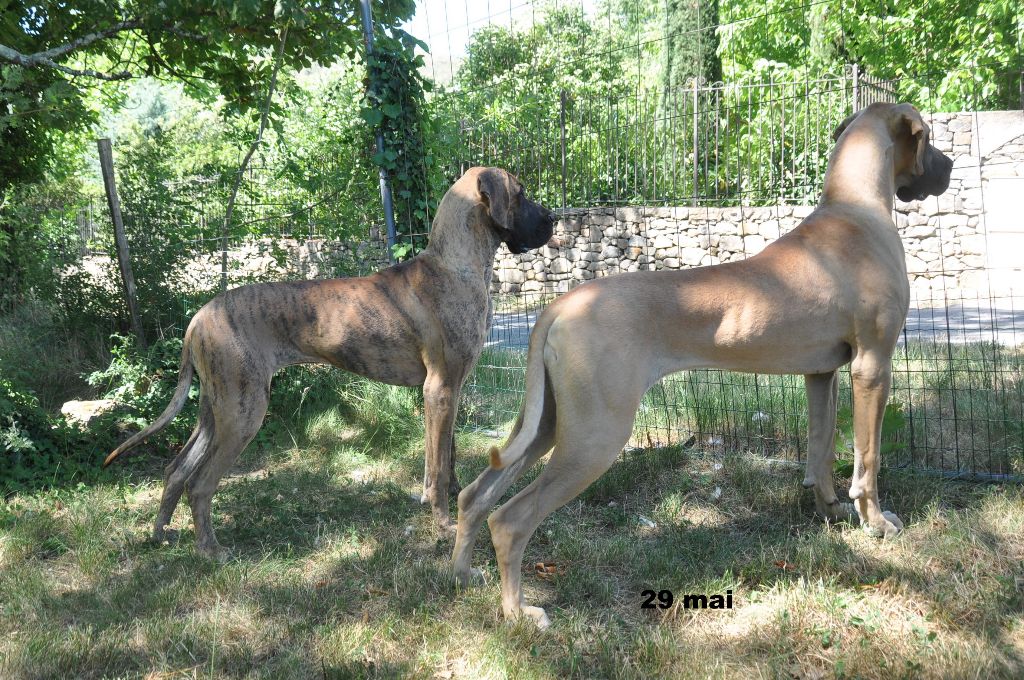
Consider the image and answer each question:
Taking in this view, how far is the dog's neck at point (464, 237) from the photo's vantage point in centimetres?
491

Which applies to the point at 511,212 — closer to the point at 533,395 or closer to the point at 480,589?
the point at 533,395

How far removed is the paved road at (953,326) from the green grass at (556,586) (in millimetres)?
3384

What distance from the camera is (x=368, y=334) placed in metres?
4.82

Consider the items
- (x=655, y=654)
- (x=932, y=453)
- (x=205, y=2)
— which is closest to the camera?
(x=655, y=654)

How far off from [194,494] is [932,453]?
4534 mm

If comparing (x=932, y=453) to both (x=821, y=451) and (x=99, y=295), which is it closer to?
(x=821, y=451)

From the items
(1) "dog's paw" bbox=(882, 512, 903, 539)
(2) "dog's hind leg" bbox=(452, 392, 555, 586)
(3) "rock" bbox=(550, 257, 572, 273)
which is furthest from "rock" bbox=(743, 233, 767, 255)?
(2) "dog's hind leg" bbox=(452, 392, 555, 586)

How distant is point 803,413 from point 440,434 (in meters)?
2.77

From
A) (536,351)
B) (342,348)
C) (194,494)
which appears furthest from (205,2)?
(536,351)

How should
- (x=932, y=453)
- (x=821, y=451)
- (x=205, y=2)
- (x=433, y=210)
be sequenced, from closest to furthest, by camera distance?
(x=821, y=451) < (x=932, y=453) < (x=433, y=210) < (x=205, y=2)

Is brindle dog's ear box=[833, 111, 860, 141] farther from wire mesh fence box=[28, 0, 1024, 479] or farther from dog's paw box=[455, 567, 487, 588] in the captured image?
dog's paw box=[455, 567, 487, 588]

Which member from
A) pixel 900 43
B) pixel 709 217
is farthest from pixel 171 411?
pixel 900 43

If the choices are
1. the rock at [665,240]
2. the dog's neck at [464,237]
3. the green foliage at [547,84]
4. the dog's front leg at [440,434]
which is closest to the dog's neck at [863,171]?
the dog's neck at [464,237]

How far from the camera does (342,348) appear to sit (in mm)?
4801
